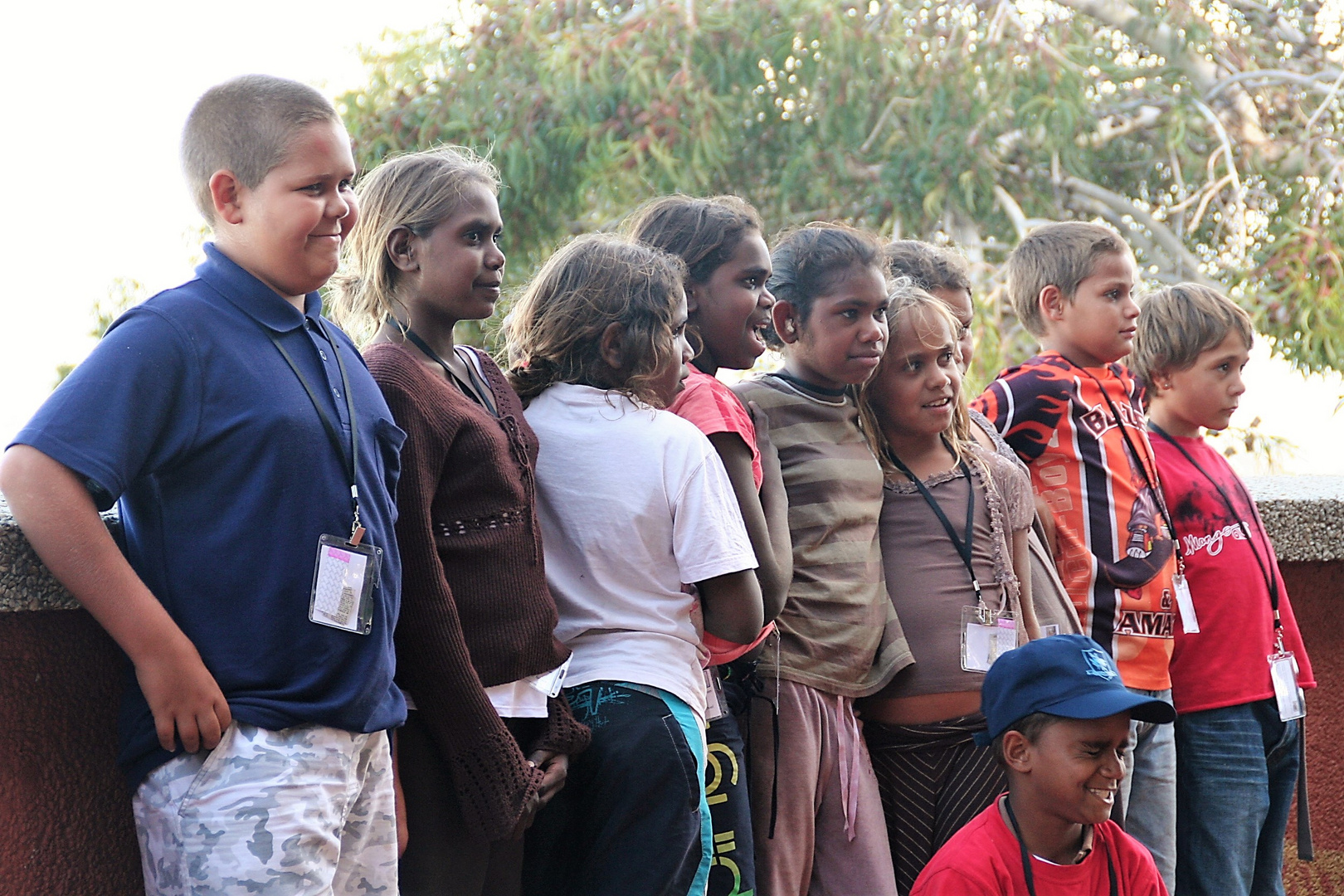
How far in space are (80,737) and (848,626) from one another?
4.69 feet

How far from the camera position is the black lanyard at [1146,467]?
10.5 feet

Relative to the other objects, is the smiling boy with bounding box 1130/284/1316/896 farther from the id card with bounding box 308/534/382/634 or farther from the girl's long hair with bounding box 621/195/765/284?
the id card with bounding box 308/534/382/634

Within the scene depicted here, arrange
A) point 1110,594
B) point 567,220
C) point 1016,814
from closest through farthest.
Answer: point 1016,814, point 1110,594, point 567,220

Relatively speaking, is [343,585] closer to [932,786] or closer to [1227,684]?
[932,786]

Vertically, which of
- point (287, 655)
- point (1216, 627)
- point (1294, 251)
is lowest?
point (1294, 251)

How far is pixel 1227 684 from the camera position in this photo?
10.5 feet

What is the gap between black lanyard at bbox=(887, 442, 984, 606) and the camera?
284 centimetres

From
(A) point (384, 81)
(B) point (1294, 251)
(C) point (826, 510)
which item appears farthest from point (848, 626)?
(A) point (384, 81)

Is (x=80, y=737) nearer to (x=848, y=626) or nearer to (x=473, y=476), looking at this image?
(x=473, y=476)

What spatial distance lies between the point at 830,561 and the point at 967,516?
1.27ft

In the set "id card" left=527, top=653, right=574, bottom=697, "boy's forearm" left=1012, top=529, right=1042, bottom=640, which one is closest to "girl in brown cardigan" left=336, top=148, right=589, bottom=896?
"id card" left=527, top=653, right=574, bottom=697

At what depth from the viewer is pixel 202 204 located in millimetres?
1911

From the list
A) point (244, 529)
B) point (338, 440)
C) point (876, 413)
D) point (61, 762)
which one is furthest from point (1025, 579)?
point (61, 762)

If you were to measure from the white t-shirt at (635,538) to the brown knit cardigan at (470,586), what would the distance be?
0.31 feet
